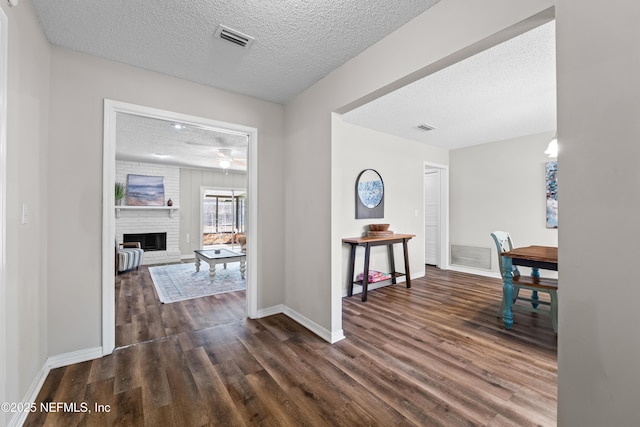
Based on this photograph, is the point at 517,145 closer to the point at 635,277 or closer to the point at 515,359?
the point at 515,359

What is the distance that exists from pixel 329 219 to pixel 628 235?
185 centimetres

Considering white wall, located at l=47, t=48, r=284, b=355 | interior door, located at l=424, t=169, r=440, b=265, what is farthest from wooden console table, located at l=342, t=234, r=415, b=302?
white wall, located at l=47, t=48, r=284, b=355

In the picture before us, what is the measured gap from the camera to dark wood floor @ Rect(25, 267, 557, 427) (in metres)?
1.54

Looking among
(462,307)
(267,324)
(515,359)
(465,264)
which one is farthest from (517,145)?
(267,324)

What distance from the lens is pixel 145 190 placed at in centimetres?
642

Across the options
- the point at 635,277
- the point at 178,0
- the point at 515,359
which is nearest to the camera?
the point at 635,277

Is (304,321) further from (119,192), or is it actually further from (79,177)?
(119,192)

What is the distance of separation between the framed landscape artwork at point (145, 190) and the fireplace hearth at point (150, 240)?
2.49 ft

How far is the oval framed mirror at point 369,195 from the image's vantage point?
4.05 metres

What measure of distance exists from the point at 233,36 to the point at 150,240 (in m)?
6.12

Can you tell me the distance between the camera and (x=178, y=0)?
1611 mm

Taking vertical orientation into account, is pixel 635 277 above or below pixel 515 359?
above

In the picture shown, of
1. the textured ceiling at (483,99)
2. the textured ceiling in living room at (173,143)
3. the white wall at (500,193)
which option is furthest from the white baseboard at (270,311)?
the white wall at (500,193)

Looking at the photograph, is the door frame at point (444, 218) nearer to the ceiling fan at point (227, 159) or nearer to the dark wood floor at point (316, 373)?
the dark wood floor at point (316, 373)
